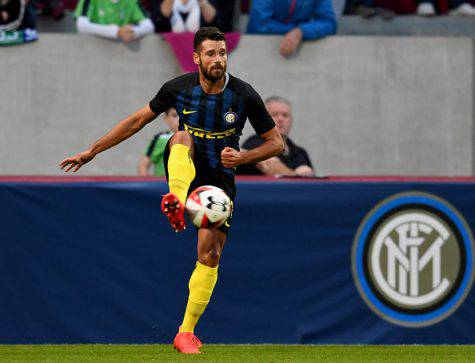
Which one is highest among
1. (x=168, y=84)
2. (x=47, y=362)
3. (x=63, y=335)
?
(x=168, y=84)

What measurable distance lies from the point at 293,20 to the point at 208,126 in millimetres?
5003

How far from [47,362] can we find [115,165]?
15.6 ft

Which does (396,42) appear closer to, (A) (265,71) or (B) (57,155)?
(A) (265,71)

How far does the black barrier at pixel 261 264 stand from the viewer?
29.3 feet

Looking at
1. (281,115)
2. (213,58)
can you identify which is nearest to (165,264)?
(281,115)

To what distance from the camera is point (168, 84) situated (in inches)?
292

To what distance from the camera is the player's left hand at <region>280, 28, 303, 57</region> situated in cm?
1190

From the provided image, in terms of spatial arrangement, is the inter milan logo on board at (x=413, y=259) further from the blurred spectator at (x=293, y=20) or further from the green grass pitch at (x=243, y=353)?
the blurred spectator at (x=293, y=20)

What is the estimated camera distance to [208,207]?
705 cm

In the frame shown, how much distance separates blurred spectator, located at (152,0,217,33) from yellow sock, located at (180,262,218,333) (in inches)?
187

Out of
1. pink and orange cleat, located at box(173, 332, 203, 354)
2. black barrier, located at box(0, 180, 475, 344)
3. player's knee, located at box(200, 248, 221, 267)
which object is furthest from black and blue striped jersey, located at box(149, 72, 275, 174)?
black barrier, located at box(0, 180, 475, 344)

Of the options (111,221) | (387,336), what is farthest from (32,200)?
(387,336)

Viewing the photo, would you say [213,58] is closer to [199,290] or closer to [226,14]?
[199,290]

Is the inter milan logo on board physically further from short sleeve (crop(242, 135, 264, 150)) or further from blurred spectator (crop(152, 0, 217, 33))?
blurred spectator (crop(152, 0, 217, 33))
